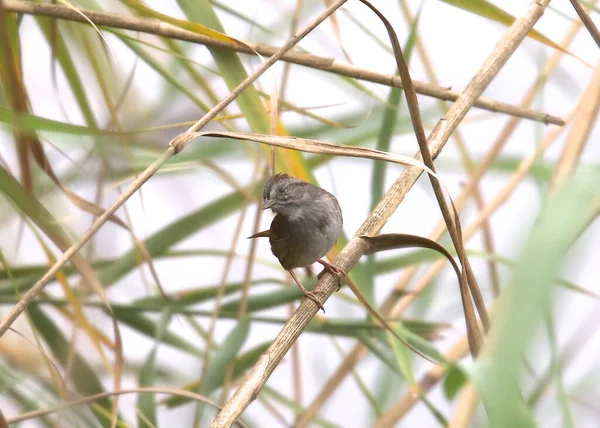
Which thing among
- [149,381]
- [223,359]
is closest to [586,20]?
[223,359]

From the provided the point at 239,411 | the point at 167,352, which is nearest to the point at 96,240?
the point at 239,411

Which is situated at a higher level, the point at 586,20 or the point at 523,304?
the point at 586,20

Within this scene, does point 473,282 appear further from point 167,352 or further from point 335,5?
point 167,352

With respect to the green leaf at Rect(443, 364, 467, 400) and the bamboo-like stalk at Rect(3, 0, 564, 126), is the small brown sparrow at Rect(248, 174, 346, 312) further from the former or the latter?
the green leaf at Rect(443, 364, 467, 400)

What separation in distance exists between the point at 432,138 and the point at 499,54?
0.69ft

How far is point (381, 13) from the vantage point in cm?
94

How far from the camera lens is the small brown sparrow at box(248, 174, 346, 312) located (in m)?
1.62

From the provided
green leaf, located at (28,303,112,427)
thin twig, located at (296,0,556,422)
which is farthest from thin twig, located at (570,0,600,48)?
green leaf, located at (28,303,112,427)

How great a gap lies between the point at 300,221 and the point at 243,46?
0.57m

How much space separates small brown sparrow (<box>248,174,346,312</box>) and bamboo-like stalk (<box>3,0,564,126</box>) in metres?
0.37

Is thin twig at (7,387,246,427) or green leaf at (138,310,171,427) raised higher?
green leaf at (138,310,171,427)

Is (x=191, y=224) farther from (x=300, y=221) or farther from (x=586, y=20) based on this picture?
(x=586, y=20)

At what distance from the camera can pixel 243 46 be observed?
48.1 inches

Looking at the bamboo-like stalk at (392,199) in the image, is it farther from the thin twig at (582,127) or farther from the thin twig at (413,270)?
the thin twig at (413,270)
